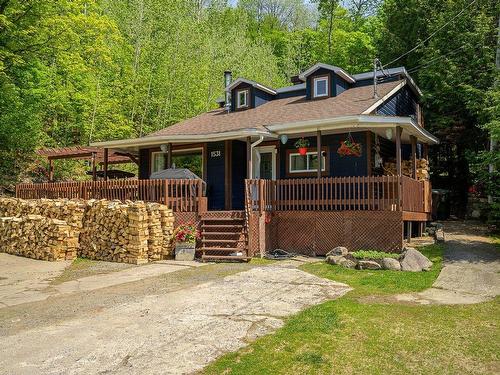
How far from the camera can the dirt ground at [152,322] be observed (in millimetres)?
4445

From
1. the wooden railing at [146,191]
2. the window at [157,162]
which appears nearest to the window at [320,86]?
the window at [157,162]

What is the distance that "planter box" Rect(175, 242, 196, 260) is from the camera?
37.9 ft

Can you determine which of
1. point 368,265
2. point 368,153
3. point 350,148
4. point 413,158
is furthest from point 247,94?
point 368,265

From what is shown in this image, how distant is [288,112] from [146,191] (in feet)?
20.5

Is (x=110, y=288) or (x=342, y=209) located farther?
(x=342, y=209)

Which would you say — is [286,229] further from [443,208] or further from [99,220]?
[443,208]

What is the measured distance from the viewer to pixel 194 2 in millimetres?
39781

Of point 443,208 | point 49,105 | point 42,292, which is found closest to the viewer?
point 42,292

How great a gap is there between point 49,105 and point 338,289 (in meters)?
20.5

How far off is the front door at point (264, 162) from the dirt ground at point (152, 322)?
700 centimetres

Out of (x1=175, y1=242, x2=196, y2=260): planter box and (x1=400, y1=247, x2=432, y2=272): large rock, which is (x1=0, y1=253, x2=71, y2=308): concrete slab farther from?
(x1=400, y1=247, x2=432, y2=272): large rock

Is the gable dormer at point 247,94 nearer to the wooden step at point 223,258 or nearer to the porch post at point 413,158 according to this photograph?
the porch post at point 413,158

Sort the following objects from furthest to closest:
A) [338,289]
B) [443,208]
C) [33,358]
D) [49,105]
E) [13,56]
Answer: [49,105] → [443,208] → [13,56] → [338,289] → [33,358]

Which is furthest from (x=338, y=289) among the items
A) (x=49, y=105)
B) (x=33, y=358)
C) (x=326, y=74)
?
(x=49, y=105)
